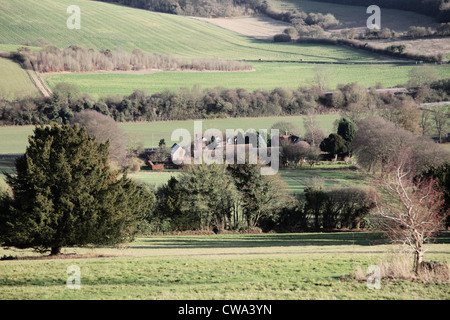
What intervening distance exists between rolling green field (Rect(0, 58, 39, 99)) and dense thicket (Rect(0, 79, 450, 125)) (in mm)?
2558

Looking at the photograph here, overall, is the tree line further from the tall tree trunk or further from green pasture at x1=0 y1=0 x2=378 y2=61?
the tall tree trunk

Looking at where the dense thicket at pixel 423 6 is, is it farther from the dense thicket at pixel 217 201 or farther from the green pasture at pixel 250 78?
the dense thicket at pixel 217 201

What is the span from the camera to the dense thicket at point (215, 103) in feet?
227

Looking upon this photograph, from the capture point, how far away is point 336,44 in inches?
4247

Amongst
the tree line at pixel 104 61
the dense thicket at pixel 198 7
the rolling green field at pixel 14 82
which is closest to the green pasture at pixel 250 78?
the tree line at pixel 104 61

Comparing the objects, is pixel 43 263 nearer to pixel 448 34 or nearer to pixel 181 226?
pixel 181 226

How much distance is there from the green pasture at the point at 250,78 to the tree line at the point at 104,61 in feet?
9.92

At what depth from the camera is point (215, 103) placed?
251 ft

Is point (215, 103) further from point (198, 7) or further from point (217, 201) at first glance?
point (198, 7)

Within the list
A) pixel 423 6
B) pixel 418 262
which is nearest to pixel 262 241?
pixel 418 262

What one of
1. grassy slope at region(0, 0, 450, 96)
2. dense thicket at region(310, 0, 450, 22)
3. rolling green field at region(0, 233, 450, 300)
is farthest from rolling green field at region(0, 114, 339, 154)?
rolling green field at region(0, 233, 450, 300)

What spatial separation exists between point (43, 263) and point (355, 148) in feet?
136
